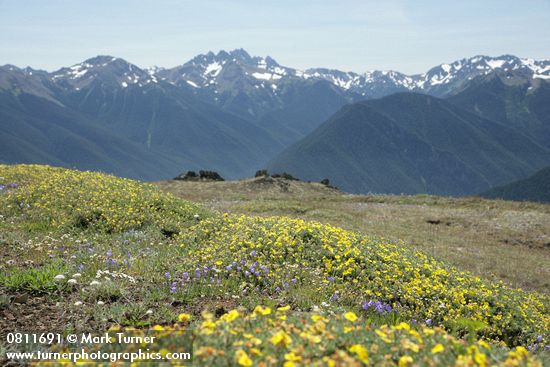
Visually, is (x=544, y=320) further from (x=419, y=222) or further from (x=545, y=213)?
(x=545, y=213)

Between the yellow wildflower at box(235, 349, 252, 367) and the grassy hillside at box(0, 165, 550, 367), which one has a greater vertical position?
the yellow wildflower at box(235, 349, 252, 367)

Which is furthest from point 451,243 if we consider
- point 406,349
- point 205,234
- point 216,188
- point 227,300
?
point 216,188

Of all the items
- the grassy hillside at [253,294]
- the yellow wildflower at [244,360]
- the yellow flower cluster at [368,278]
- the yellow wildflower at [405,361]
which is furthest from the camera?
the yellow flower cluster at [368,278]

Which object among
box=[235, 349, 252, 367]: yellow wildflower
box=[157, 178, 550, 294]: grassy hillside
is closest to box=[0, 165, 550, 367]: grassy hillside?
box=[235, 349, 252, 367]: yellow wildflower

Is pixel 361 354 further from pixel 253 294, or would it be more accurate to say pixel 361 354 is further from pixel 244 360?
pixel 253 294

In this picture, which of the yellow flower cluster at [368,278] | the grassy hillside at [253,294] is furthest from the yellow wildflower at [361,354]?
the yellow flower cluster at [368,278]

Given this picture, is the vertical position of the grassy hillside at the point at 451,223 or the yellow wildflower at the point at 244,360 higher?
A: the yellow wildflower at the point at 244,360

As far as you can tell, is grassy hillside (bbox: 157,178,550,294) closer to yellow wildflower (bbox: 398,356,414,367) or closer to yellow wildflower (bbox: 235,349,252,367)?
yellow wildflower (bbox: 398,356,414,367)

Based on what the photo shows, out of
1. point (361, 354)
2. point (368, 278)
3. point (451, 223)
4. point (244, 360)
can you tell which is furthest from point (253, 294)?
point (451, 223)

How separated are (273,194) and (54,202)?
32095mm

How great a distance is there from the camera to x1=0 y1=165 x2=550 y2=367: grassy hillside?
506 centimetres

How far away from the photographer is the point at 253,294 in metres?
9.36

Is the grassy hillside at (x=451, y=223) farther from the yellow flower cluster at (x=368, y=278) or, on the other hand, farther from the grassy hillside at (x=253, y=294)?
the grassy hillside at (x=253, y=294)

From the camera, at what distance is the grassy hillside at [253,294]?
5.06 m
